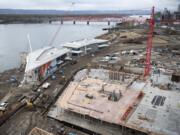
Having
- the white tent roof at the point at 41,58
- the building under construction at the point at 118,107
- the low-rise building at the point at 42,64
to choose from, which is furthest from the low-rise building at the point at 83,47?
the building under construction at the point at 118,107

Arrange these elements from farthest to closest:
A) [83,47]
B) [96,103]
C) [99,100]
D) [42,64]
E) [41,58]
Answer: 1. [83,47]
2. [41,58]
3. [42,64]
4. [99,100]
5. [96,103]

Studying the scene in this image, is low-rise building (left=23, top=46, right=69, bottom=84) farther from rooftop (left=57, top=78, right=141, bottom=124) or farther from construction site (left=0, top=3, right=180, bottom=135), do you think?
rooftop (left=57, top=78, right=141, bottom=124)

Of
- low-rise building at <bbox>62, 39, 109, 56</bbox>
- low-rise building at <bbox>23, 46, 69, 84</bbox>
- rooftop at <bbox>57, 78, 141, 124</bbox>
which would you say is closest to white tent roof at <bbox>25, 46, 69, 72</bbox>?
low-rise building at <bbox>23, 46, 69, 84</bbox>

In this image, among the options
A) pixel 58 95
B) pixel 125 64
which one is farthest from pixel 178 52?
pixel 58 95

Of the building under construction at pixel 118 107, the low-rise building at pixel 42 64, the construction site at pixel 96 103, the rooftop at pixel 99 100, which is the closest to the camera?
the building under construction at pixel 118 107

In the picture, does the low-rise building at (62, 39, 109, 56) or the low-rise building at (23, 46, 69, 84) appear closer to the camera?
the low-rise building at (23, 46, 69, 84)

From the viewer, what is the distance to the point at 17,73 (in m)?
32.9

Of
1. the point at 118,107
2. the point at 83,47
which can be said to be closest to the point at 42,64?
the point at 118,107

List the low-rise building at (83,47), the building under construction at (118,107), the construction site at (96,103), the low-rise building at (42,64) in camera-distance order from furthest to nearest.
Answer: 1. the low-rise building at (83,47)
2. the low-rise building at (42,64)
3. the construction site at (96,103)
4. the building under construction at (118,107)

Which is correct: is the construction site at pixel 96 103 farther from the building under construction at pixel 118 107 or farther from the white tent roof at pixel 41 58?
the white tent roof at pixel 41 58

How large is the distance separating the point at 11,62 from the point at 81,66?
16373 mm

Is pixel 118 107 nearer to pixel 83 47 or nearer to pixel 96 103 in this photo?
pixel 96 103

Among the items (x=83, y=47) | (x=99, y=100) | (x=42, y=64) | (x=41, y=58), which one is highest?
(x=83, y=47)

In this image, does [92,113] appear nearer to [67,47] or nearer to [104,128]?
[104,128]
